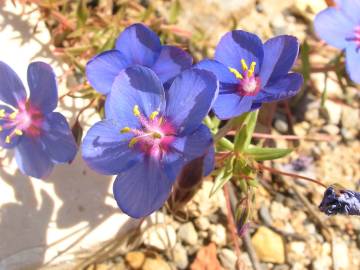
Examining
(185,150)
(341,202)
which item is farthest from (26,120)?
(341,202)

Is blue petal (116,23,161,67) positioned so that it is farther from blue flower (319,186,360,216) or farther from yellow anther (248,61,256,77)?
blue flower (319,186,360,216)

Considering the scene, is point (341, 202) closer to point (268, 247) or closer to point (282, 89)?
point (282, 89)

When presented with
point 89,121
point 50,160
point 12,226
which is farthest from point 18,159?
point 89,121

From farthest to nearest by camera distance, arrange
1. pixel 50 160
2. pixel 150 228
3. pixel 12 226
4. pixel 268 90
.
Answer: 1. pixel 150 228
2. pixel 12 226
3. pixel 50 160
4. pixel 268 90

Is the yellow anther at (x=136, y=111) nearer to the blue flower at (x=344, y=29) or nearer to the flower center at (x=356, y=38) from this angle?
the blue flower at (x=344, y=29)

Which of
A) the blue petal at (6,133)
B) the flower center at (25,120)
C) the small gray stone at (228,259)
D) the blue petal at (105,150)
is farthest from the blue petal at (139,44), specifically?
the small gray stone at (228,259)

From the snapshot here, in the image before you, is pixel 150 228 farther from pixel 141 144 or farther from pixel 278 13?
pixel 278 13

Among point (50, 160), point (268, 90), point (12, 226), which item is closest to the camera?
point (268, 90)
